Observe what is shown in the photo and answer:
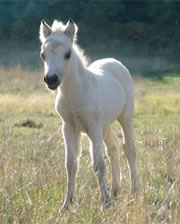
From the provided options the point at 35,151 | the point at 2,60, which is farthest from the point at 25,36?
the point at 35,151

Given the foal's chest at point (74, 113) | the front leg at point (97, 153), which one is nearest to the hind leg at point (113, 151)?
the front leg at point (97, 153)

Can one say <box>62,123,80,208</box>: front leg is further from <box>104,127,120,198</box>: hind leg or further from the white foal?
<box>104,127,120,198</box>: hind leg

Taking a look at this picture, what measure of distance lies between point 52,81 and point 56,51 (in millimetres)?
348

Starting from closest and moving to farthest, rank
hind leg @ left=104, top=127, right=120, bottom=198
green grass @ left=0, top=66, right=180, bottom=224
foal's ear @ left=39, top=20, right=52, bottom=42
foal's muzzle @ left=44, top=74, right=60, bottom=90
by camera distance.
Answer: green grass @ left=0, top=66, right=180, bottom=224
foal's muzzle @ left=44, top=74, right=60, bottom=90
foal's ear @ left=39, top=20, right=52, bottom=42
hind leg @ left=104, top=127, right=120, bottom=198

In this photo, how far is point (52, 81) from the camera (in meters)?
6.02

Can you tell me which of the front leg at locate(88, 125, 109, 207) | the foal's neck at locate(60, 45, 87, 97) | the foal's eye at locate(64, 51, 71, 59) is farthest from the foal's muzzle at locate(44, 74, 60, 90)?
the front leg at locate(88, 125, 109, 207)

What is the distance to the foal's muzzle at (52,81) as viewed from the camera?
6.00 meters

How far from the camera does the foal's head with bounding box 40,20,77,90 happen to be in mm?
6055

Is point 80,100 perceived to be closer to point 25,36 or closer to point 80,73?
point 80,73

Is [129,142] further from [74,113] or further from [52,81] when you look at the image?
[52,81]

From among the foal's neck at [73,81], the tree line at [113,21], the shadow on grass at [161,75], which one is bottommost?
the shadow on grass at [161,75]

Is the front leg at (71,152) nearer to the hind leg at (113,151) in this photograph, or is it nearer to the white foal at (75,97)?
the white foal at (75,97)

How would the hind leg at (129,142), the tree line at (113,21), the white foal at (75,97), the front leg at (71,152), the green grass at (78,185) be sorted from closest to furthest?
the green grass at (78,185) < the white foal at (75,97) < the front leg at (71,152) < the hind leg at (129,142) < the tree line at (113,21)

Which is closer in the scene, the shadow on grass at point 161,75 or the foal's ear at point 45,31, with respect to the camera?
the foal's ear at point 45,31
